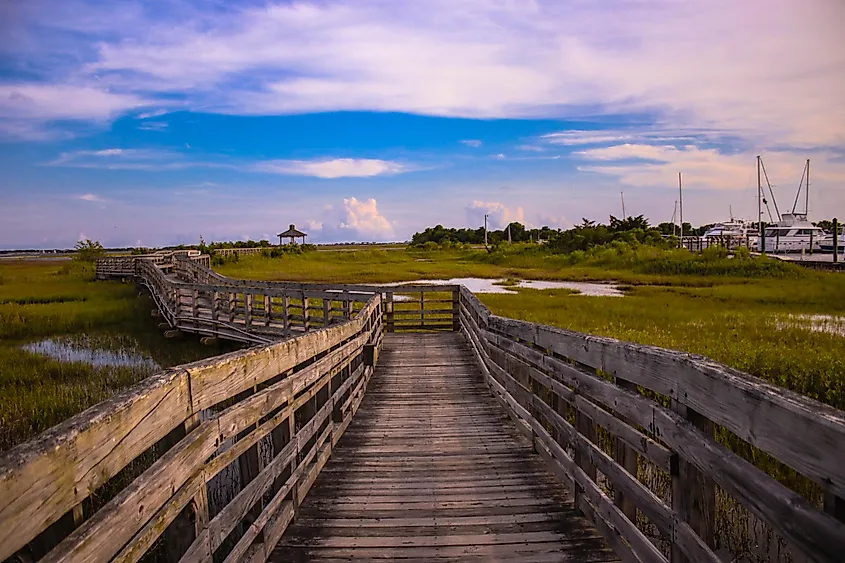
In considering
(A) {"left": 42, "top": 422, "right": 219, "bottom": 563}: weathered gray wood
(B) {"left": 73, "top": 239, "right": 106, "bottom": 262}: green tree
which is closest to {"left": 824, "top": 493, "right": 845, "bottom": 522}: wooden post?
(A) {"left": 42, "top": 422, "right": 219, "bottom": 563}: weathered gray wood

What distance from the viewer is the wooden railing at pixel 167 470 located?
5.13 ft

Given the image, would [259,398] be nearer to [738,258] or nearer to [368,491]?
[368,491]

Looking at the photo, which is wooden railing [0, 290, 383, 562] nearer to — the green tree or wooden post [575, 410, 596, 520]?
wooden post [575, 410, 596, 520]

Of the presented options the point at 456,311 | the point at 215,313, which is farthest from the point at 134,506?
the point at 215,313

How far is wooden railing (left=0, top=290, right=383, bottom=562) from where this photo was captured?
1.56m

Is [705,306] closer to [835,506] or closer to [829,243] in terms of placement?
[835,506]

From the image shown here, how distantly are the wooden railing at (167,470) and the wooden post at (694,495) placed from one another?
215 cm

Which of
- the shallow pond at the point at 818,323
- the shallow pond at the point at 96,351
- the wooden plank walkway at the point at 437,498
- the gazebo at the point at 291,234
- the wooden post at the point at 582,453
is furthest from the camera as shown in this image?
the gazebo at the point at 291,234

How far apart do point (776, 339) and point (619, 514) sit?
43.0 feet

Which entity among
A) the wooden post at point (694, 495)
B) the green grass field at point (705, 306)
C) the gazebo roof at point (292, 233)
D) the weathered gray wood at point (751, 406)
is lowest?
the green grass field at point (705, 306)

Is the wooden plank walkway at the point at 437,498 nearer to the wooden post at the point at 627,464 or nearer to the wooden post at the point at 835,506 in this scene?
the wooden post at the point at 627,464

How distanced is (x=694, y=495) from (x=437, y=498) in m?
2.35

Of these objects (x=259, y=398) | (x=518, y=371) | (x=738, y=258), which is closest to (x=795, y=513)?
(x=259, y=398)

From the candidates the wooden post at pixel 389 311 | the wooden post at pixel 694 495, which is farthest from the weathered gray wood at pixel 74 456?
the wooden post at pixel 389 311
